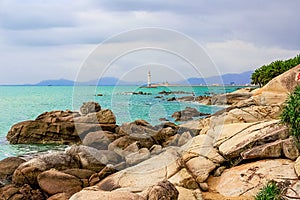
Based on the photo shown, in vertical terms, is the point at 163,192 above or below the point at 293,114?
below

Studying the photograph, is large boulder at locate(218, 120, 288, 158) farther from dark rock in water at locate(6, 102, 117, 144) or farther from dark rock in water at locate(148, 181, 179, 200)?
dark rock in water at locate(6, 102, 117, 144)

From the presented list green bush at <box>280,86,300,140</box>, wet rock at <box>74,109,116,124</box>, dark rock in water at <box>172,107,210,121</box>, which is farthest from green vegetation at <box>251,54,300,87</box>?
green bush at <box>280,86,300,140</box>

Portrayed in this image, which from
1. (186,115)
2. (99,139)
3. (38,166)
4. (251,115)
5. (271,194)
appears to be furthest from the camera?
(186,115)

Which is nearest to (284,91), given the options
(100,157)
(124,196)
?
(100,157)

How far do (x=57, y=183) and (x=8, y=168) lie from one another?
3.34 meters

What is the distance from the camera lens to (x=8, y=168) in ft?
47.1

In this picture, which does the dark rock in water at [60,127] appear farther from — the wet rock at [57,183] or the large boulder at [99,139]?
the wet rock at [57,183]

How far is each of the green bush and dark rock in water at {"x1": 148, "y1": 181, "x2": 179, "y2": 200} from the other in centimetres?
312

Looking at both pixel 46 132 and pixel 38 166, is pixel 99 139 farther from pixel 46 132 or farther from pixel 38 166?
pixel 46 132

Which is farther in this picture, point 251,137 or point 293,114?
point 251,137

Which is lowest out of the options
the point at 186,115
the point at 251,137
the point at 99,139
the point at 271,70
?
the point at 186,115

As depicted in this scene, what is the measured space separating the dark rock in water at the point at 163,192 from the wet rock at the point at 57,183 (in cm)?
375

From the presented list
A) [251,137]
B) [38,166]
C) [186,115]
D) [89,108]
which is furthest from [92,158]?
[186,115]

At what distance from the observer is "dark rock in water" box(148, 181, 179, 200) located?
8898 mm
